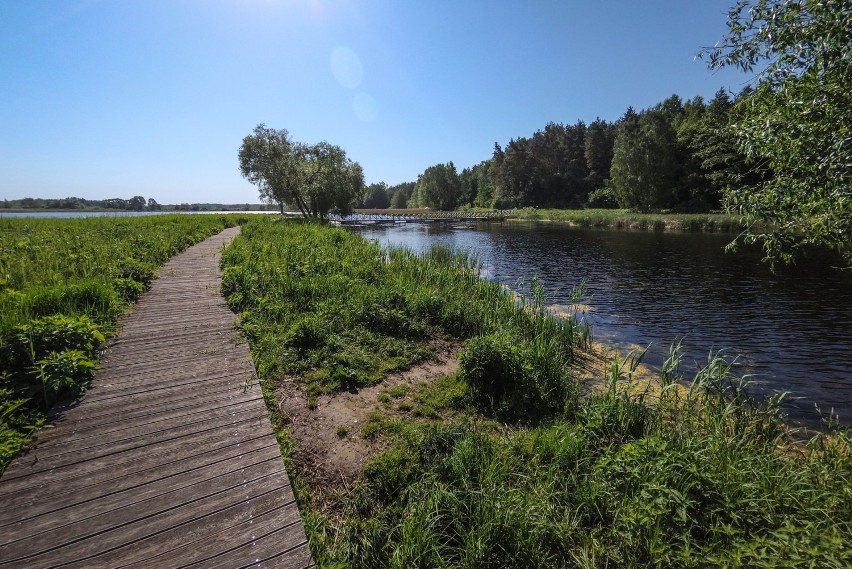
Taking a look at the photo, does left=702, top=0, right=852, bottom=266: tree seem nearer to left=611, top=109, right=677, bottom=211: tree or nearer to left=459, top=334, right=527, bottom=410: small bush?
left=459, top=334, right=527, bottom=410: small bush

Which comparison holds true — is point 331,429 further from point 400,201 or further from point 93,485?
point 400,201

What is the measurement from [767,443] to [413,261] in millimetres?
11905

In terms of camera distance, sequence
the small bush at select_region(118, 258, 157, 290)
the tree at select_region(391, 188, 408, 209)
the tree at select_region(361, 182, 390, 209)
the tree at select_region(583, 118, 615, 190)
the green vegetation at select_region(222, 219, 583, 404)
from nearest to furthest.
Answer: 1. the green vegetation at select_region(222, 219, 583, 404)
2. the small bush at select_region(118, 258, 157, 290)
3. the tree at select_region(583, 118, 615, 190)
4. the tree at select_region(391, 188, 408, 209)
5. the tree at select_region(361, 182, 390, 209)

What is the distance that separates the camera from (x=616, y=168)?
189 feet

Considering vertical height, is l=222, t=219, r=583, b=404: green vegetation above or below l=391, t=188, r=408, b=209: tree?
below

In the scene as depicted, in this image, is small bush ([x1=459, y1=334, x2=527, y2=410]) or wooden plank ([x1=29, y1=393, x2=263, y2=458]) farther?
small bush ([x1=459, y1=334, x2=527, y2=410])

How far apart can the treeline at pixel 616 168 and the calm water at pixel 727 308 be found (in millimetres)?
5702

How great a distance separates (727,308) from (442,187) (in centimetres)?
9852

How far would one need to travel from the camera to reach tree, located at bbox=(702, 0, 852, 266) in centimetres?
514

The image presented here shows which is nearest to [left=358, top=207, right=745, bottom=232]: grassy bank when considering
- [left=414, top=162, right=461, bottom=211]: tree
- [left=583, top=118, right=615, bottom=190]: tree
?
[left=583, top=118, right=615, bottom=190]: tree

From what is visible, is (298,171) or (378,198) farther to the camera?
(378,198)

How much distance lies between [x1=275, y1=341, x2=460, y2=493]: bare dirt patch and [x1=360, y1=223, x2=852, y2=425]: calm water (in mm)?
6609

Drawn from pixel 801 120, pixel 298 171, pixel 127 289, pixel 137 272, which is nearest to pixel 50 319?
pixel 127 289

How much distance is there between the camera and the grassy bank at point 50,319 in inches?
178
